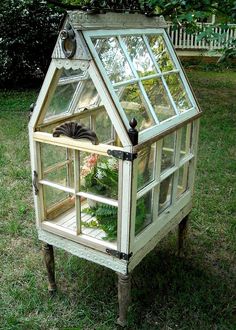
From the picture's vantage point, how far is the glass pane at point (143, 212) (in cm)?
202

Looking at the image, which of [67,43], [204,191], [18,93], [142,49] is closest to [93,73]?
[67,43]

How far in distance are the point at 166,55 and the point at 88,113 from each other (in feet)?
1.94

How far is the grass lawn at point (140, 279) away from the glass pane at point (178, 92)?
117 centimetres

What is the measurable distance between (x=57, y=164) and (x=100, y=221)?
43 centimetres

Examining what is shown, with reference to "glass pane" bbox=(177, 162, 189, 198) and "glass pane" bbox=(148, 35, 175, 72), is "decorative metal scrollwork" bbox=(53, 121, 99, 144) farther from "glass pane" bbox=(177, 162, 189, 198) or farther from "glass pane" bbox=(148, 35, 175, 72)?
"glass pane" bbox=(177, 162, 189, 198)

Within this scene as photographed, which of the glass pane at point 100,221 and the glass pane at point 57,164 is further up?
the glass pane at point 57,164

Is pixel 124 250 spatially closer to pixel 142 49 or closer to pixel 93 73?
pixel 93 73

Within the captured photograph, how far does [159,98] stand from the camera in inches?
82.8

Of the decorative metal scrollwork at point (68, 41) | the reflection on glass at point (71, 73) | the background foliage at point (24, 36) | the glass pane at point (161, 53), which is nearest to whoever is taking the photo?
the decorative metal scrollwork at point (68, 41)

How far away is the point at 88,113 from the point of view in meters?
2.42

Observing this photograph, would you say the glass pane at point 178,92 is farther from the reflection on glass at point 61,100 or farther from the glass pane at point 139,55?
the reflection on glass at point 61,100

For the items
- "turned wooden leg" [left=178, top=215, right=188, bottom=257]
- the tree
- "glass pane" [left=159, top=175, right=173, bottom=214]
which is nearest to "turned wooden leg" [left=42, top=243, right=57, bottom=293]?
"glass pane" [left=159, top=175, right=173, bottom=214]

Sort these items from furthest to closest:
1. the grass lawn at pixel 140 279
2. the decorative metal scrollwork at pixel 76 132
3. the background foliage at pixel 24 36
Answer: the background foliage at pixel 24 36, the grass lawn at pixel 140 279, the decorative metal scrollwork at pixel 76 132

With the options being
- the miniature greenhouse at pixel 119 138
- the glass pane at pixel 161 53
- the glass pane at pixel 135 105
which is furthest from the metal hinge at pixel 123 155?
the glass pane at pixel 161 53
